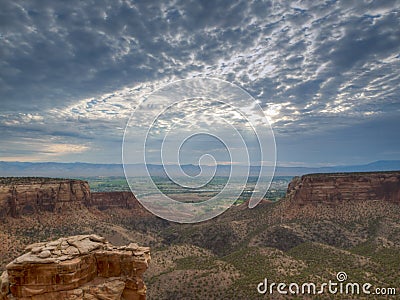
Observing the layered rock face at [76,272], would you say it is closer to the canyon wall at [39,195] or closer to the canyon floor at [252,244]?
the canyon floor at [252,244]

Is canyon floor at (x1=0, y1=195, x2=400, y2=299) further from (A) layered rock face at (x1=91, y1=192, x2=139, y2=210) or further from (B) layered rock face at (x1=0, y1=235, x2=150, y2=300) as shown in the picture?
(B) layered rock face at (x1=0, y1=235, x2=150, y2=300)

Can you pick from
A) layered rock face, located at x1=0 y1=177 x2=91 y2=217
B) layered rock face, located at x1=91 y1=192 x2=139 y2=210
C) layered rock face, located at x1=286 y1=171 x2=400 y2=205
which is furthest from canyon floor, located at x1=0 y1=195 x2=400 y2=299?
layered rock face, located at x1=91 y1=192 x2=139 y2=210

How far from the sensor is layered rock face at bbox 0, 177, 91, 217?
57.1 meters

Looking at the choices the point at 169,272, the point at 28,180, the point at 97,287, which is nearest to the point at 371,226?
the point at 169,272

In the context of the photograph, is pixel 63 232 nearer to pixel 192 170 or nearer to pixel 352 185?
pixel 192 170

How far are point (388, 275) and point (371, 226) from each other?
22931 millimetres

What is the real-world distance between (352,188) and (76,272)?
6570cm

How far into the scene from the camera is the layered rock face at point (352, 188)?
64.7 m

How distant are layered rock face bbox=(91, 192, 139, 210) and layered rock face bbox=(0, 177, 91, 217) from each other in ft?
35.7

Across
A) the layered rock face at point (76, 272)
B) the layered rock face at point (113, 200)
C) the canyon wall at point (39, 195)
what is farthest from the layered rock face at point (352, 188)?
the layered rock face at point (76, 272)

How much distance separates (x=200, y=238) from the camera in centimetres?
6347

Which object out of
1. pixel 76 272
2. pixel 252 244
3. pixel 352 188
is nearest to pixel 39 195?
pixel 252 244

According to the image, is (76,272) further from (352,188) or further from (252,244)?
(352,188)

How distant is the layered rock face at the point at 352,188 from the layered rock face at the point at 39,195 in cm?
5333
